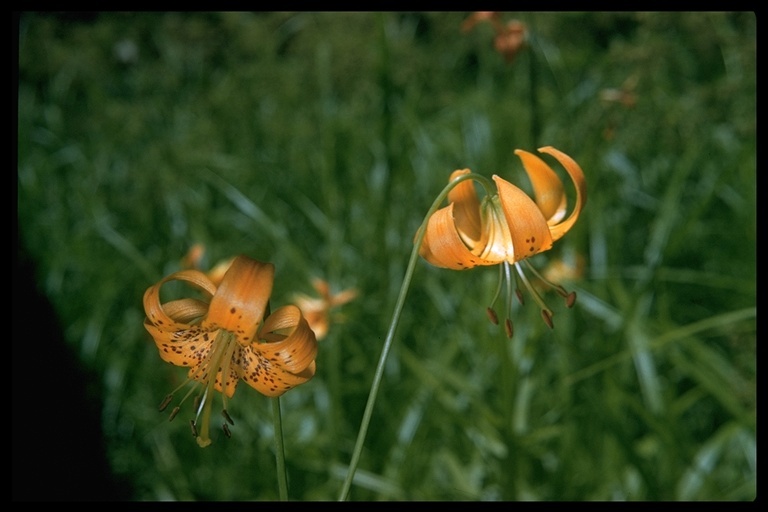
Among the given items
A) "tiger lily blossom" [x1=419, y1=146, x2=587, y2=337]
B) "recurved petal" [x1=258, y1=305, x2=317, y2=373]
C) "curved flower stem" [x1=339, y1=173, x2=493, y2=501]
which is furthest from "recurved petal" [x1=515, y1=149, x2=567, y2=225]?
"recurved petal" [x1=258, y1=305, x2=317, y2=373]

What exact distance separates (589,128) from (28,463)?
1.42 m

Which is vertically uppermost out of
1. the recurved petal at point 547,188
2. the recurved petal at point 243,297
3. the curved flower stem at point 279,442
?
the recurved petal at point 547,188

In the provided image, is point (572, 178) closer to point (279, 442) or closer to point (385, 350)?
point (385, 350)

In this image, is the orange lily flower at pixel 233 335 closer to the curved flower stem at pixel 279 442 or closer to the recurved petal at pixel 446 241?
the curved flower stem at pixel 279 442

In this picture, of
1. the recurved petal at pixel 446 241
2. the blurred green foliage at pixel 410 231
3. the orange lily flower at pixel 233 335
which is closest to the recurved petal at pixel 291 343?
the orange lily flower at pixel 233 335

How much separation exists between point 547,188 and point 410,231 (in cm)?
115

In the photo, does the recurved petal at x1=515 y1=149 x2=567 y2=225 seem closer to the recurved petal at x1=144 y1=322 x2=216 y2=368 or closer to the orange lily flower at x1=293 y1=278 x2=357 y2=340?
the recurved petal at x1=144 y1=322 x2=216 y2=368

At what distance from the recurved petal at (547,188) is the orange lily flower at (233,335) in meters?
0.31

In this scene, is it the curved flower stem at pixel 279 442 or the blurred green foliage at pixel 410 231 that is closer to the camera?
the curved flower stem at pixel 279 442

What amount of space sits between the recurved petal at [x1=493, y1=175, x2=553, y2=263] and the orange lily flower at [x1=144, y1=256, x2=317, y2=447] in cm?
23

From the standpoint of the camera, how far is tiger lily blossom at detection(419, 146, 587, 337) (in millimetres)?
837

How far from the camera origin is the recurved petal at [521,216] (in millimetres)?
836

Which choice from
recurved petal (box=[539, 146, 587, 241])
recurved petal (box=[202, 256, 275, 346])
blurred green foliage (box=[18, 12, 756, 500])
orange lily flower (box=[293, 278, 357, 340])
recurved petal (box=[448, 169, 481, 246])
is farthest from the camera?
blurred green foliage (box=[18, 12, 756, 500])
